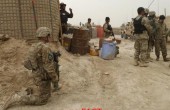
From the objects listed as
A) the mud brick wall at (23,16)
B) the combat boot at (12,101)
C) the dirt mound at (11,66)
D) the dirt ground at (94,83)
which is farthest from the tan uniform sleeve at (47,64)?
the mud brick wall at (23,16)

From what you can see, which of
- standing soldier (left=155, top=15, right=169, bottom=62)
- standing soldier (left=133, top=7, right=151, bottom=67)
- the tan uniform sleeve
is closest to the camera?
the tan uniform sleeve

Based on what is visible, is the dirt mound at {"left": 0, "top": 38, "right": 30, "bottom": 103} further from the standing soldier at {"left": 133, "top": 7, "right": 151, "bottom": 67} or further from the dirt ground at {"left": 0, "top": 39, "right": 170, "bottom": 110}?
the standing soldier at {"left": 133, "top": 7, "right": 151, "bottom": 67}

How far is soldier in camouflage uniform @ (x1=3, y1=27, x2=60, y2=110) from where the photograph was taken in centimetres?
633

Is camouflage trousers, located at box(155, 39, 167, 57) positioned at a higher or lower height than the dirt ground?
higher

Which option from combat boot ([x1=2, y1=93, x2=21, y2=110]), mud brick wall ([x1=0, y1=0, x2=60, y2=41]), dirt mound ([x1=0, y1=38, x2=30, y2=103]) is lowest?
combat boot ([x1=2, y1=93, x2=21, y2=110])

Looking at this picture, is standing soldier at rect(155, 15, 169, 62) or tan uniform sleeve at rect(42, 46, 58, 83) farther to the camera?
standing soldier at rect(155, 15, 169, 62)

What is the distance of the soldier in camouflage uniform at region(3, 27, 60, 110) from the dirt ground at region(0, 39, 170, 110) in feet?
0.54

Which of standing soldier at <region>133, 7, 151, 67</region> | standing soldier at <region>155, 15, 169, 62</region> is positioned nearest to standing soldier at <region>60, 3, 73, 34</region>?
standing soldier at <region>133, 7, 151, 67</region>

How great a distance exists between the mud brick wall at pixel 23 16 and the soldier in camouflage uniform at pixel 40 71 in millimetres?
2741

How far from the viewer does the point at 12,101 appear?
6.54 m

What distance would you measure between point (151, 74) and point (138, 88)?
1.36 m

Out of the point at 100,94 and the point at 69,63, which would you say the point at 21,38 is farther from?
the point at 100,94

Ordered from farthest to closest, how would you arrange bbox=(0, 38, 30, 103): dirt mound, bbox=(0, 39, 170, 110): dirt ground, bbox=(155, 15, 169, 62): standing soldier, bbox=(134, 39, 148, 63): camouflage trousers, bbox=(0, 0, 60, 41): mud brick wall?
bbox=(155, 15, 169, 62): standing soldier, bbox=(134, 39, 148, 63): camouflage trousers, bbox=(0, 0, 60, 41): mud brick wall, bbox=(0, 38, 30, 103): dirt mound, bbox=(0, 39, 170, 110): dirt ground

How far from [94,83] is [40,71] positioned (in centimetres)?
206
